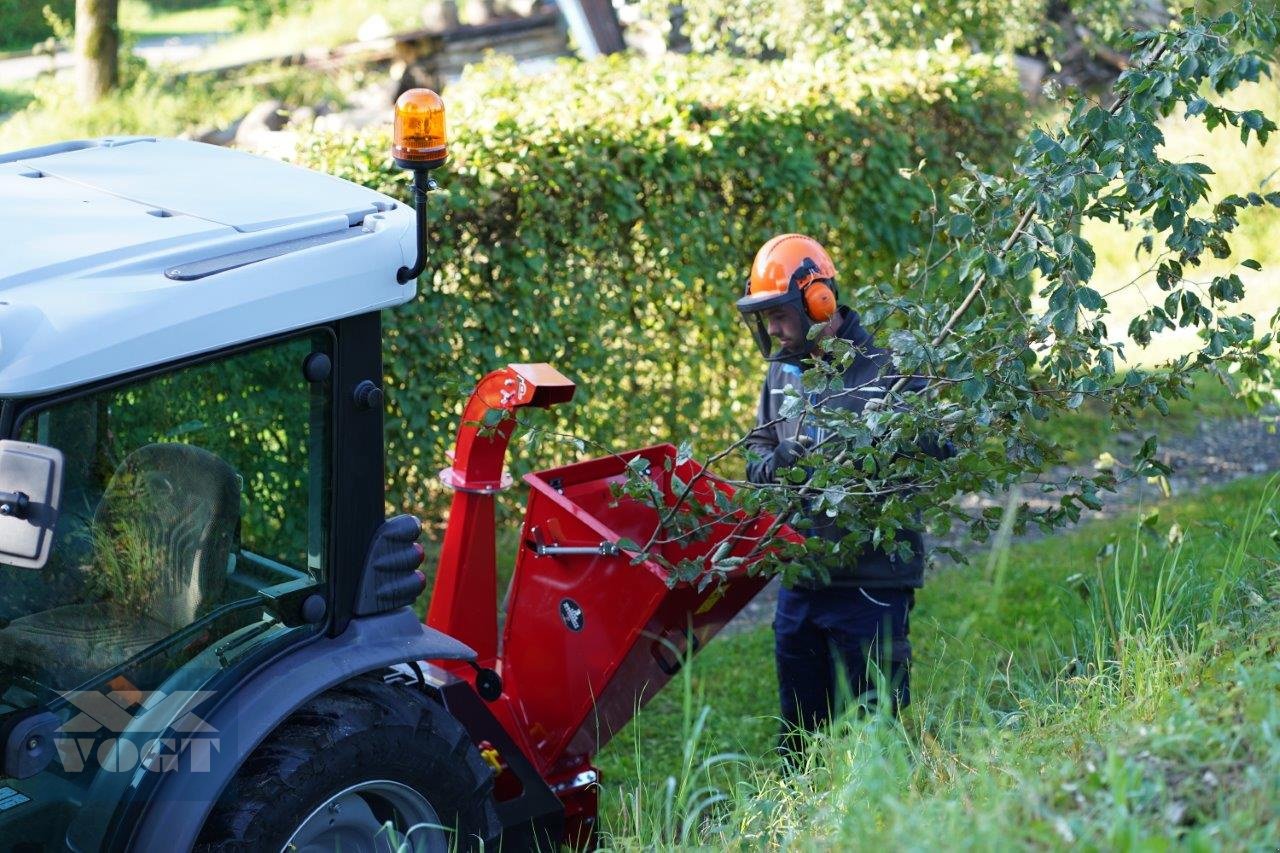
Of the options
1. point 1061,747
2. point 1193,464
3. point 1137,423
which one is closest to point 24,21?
point 1137,423

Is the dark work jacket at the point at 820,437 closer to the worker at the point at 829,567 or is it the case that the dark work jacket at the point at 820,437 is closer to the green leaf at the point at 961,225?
the worker at the point at 829,567

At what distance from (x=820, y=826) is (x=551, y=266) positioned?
364 centimetres

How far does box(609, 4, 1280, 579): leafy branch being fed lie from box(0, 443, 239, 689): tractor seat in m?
1.15

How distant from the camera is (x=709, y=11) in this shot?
9.60 metres

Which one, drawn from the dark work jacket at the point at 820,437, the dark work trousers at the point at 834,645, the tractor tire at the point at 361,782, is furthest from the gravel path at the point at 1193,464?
the tractor tire at the point at 361,782

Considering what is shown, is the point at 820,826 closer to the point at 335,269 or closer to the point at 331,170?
the point at 335,269

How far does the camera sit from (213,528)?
282cm

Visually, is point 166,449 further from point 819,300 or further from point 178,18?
point 178,18

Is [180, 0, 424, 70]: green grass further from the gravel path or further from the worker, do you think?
the worker

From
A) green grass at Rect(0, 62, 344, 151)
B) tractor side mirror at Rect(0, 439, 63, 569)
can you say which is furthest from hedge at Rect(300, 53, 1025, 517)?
green grass at Rect(0, 62, 344, 151)

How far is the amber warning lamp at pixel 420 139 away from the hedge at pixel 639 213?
2.29m

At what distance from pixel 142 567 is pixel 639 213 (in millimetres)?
3897

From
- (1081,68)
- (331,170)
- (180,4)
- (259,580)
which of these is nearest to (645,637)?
(259,580)

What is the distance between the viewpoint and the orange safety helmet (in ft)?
13.1
